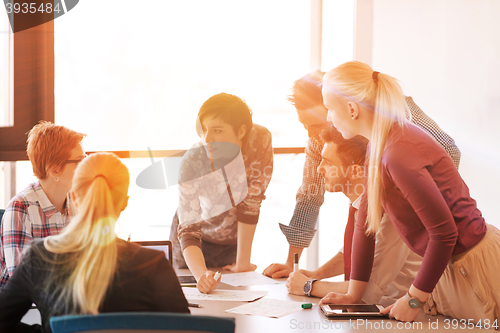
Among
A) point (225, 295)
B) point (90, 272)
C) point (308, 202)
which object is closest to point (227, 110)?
point (308, 202)

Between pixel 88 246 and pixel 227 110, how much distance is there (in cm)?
112

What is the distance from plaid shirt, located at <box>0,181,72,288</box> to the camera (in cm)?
142

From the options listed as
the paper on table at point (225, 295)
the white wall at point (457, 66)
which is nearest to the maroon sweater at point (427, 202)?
the paper on table at point (225, 295)

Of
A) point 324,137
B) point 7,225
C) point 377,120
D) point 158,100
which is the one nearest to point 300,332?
point 377,120

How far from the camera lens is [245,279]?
181 cm

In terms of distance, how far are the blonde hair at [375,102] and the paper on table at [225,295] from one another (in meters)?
0.49

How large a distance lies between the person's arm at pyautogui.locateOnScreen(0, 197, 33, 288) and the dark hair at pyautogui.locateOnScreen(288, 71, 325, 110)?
3.93 ft

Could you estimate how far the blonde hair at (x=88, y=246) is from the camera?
0.96 meters

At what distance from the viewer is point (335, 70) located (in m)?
1.38

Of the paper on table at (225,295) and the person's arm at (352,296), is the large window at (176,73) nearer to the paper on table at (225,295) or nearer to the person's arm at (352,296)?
the paper on table at (225,295)

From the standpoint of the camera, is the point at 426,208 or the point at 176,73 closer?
the point at 426,208

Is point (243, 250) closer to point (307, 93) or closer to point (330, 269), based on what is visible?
point (330, 269)

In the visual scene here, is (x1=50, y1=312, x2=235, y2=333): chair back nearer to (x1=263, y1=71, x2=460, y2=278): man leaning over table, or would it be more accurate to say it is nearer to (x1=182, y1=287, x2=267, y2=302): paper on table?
(x1=182, y1=287, x2=267, y2=302): paper on table

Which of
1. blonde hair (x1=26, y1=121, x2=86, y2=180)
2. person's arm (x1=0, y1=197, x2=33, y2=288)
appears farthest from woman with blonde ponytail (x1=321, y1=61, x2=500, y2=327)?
person's arm (x1=0, y1=197, x2=33, y2=288)
